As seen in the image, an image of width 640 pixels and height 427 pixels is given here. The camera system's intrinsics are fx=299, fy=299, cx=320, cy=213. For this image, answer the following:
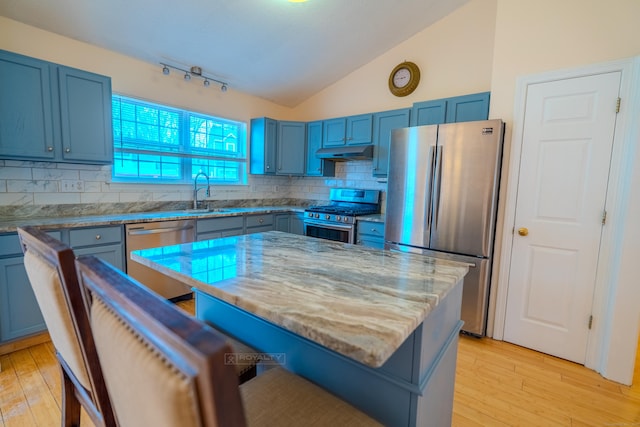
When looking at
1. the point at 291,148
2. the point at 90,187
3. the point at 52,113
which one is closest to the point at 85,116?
the point at 52,113

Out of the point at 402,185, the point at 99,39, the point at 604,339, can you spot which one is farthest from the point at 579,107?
the point at 99,39

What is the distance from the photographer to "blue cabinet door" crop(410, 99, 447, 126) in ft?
10.0

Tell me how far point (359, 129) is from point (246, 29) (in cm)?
170

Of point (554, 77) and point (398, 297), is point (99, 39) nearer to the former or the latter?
point (398, 297)

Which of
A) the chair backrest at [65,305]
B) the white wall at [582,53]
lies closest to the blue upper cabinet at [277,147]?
the white wall at [582,53]

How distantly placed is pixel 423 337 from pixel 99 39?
3.59 m

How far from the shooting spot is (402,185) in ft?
9.36

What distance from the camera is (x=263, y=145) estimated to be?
4.17 meters

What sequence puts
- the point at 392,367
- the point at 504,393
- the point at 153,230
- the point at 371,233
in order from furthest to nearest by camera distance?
the point at 371,233
the point at 153,230
the point at 504,393
the point at 392,367

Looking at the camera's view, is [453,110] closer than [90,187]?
No

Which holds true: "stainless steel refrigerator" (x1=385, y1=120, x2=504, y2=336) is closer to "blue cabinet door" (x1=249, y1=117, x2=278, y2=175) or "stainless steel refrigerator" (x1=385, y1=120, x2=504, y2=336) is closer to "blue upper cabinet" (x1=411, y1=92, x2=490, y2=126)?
"blue upper cabinet" (x1=411, y1=92, x2=490, y2=126)

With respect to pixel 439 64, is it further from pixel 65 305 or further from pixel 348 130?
pixel 65 305

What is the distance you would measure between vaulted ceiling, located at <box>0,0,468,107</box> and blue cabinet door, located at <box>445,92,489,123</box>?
3.58 feet

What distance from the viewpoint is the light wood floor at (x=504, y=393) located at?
1676 mm
